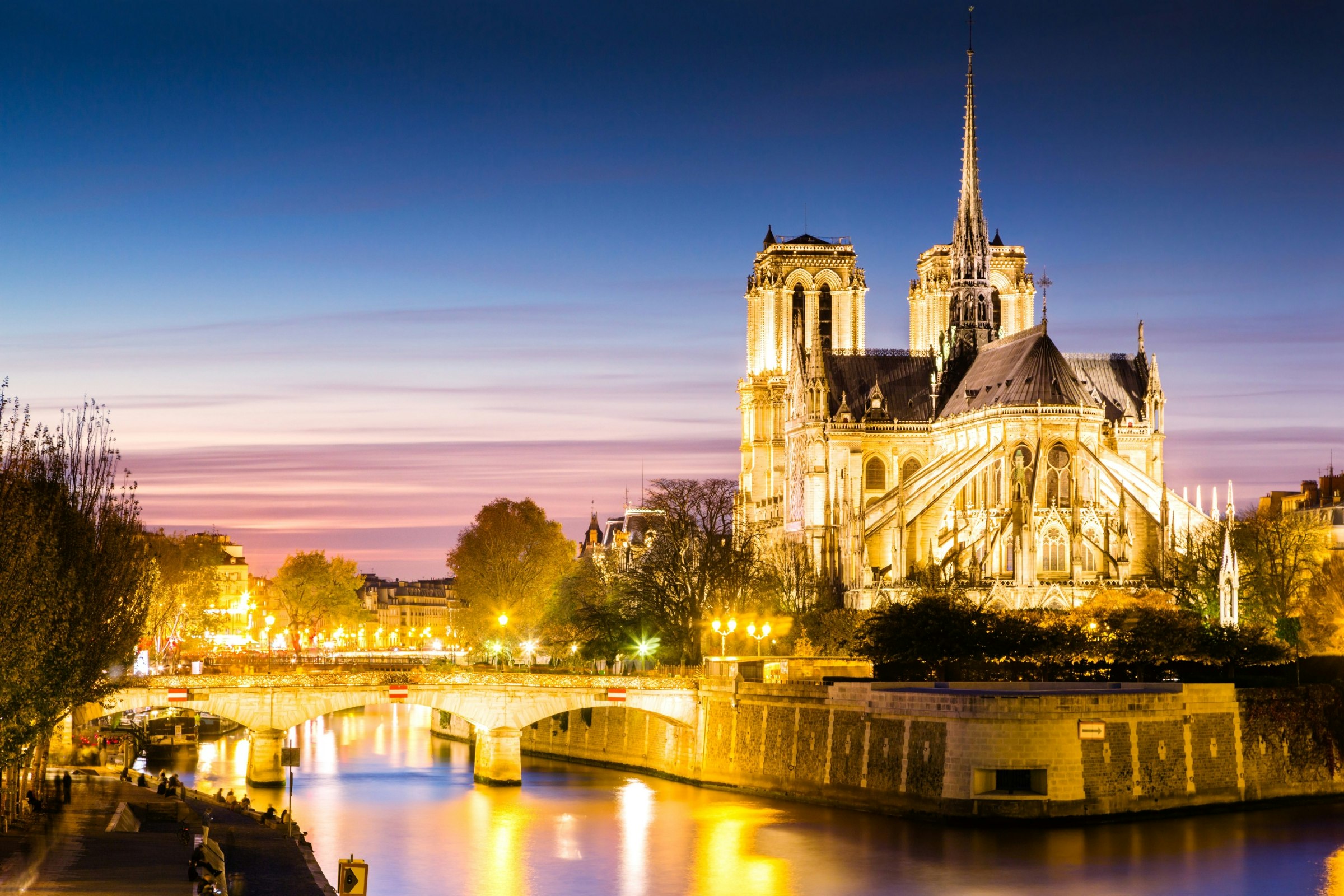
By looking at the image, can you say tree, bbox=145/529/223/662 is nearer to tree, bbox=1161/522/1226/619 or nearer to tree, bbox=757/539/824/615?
tree, bbox=757/539/824/615

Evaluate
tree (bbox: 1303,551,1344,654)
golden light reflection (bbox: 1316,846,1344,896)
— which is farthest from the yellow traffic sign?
tree (bbox: 1303,551,1344,654)

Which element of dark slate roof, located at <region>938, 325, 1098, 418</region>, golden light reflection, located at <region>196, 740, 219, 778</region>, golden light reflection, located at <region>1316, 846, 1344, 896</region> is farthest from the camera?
dark slate roof, located at <region>938, 325, 1098, 418</region>

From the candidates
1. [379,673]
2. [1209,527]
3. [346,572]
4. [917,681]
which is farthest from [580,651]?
[346,572]

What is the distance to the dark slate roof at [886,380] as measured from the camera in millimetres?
108188

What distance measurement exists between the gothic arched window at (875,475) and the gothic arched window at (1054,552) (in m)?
16.8

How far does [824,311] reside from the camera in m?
122

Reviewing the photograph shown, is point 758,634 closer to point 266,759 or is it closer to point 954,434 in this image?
point 266,759

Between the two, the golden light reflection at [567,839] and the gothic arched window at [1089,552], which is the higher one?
the gothic arched window at [1089,552]

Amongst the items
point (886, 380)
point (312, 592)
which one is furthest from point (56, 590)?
point (312, 592)

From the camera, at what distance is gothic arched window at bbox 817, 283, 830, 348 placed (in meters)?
122

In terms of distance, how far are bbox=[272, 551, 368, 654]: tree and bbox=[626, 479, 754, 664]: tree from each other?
6707 cm

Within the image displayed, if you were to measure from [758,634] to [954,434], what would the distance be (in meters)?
29.8

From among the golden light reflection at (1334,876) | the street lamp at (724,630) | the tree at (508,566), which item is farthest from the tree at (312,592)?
the golden light reflection at (1334,876)

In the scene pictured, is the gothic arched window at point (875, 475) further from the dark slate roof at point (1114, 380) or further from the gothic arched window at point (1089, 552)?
the gothic arched window at point (1089, 552)
